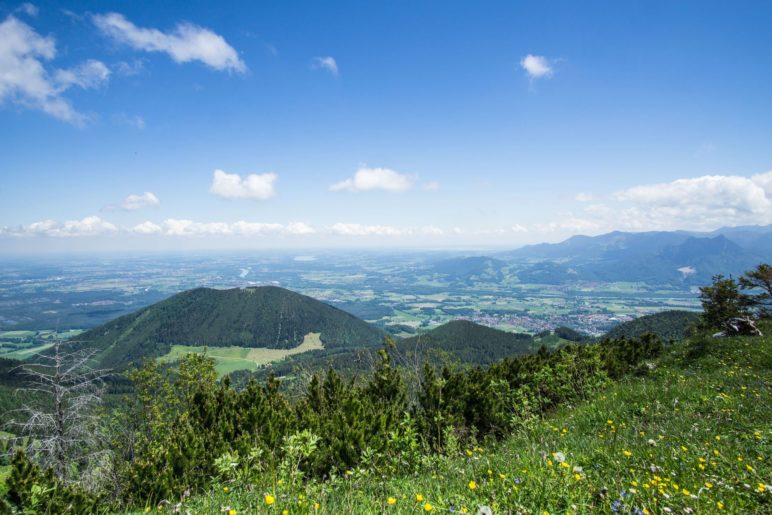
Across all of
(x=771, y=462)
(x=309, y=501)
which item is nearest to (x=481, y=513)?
(x=309, y=501)

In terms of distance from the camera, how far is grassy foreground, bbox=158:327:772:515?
12.5 ft

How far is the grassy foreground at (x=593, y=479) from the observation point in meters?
3.79

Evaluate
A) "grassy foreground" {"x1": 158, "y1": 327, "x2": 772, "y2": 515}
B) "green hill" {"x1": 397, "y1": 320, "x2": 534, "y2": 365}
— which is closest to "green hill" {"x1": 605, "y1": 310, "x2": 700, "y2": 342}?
"green hill" {"x1": 397, "y1": 320, "x2": 534, "y2": 365}

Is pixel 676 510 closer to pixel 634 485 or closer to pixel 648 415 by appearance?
pixel 634 485

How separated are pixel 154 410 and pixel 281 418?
20.3 meters

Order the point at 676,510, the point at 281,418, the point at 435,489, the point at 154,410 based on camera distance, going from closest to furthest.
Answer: the point at 676,510 < the point at 435,489 < the point at 281,418 < the point at 154,410

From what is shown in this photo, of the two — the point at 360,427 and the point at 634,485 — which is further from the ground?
the point at 634,485

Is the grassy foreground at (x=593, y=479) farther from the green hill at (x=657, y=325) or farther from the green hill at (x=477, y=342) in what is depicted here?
the green hill at (x=477, y=342)

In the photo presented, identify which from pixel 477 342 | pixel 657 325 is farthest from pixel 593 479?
pixel 477 342

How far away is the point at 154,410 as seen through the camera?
953 inches

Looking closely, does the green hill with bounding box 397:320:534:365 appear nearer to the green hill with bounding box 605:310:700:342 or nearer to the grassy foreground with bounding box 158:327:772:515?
the green hill with bounding box 605:310:700:342

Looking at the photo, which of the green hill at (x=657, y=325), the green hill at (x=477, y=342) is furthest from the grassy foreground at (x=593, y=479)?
the green hill at (x=477, y=342)

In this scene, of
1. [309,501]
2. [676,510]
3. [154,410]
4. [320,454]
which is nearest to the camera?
[676,510]

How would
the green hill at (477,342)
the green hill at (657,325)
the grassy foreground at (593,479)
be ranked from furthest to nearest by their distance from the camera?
the green hill at (477,342) < the green hill at (657,325) < the grassy foreground at (593,479)
